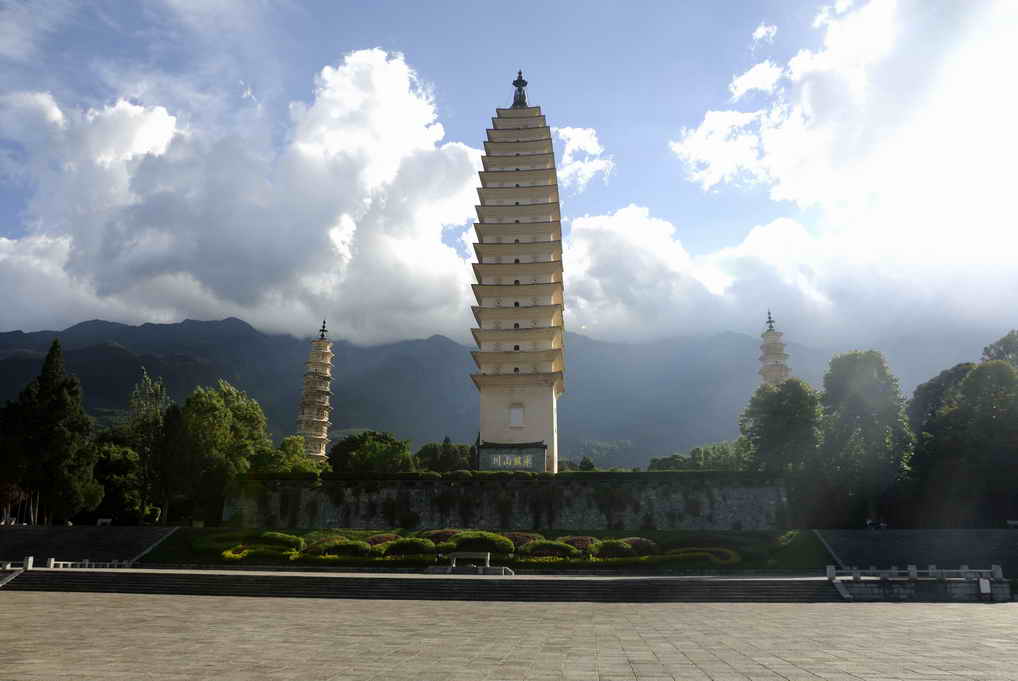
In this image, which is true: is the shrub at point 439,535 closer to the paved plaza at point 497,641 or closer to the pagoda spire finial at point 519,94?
the paved plaza at point 497,641

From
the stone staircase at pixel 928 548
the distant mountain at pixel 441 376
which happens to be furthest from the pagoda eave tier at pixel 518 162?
the distant mountain at pixel 441 376

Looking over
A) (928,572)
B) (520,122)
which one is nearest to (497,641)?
(928,572)

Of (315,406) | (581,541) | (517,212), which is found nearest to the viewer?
(581,541)

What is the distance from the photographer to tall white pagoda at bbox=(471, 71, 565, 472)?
43500 millimetres

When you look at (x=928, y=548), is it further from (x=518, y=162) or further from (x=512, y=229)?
(x=518, y=162)

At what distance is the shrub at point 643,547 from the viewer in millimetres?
29047

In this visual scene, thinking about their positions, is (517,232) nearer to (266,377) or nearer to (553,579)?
(553,579)

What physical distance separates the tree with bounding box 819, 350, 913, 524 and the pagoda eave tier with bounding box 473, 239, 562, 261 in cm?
2017

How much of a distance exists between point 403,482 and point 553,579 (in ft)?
57.0

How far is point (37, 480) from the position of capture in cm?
3494

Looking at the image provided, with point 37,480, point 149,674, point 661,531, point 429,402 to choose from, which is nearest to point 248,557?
point 37,480

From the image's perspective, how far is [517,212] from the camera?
4797 centimetres

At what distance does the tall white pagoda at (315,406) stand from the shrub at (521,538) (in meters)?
33.1

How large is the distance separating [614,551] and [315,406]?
4044cm
